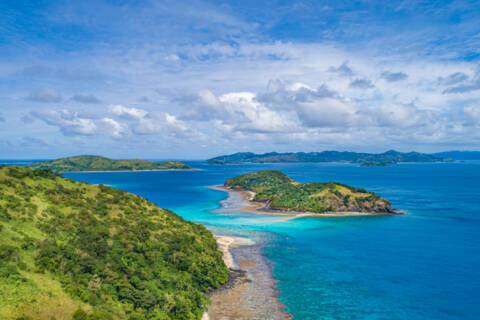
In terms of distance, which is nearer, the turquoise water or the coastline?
the coastline

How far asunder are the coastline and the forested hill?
2198 millimetres

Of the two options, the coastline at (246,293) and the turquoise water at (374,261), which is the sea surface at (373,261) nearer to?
the turquoise water at (374,261)

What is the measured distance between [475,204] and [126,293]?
15839 cm

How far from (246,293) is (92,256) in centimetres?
2467

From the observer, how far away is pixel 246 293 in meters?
55.8

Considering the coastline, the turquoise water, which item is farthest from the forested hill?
the turquoise water

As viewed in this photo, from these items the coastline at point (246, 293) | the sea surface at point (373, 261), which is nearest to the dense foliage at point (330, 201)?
the sea surface at point (373, 261)

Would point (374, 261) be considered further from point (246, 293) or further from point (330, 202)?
point (330, 202)

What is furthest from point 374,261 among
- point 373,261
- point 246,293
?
point 246,293

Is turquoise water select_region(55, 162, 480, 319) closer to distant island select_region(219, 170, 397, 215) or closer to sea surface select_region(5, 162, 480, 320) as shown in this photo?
sea surface select_region(5, 162, 480, 320)

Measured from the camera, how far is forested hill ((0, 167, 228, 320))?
36750 mm

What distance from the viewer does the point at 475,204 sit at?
149m

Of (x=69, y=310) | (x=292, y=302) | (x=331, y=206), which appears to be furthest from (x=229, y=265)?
(x=331, y=206)

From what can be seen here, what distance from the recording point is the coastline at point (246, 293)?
160ft
